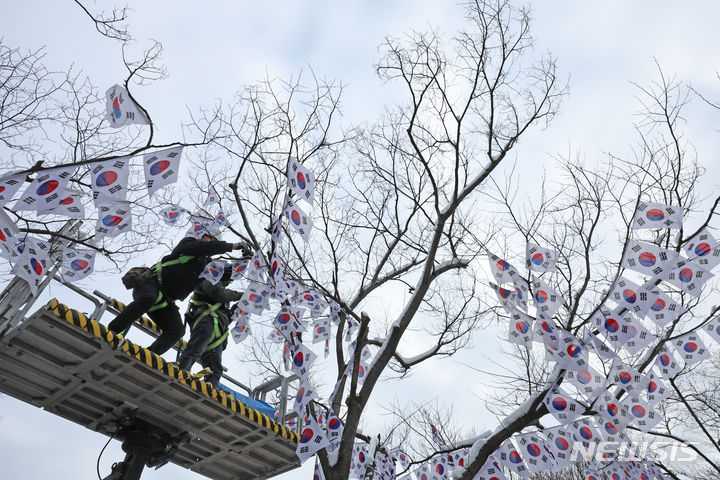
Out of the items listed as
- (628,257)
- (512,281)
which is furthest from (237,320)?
(628,257)

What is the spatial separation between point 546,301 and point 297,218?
3.52 meters

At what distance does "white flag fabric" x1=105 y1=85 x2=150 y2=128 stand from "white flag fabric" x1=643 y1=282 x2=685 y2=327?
663cm

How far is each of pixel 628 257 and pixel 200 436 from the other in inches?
229

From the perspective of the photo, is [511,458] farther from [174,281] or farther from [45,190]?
[45,190]

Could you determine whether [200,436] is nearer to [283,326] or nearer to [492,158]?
[283,326]

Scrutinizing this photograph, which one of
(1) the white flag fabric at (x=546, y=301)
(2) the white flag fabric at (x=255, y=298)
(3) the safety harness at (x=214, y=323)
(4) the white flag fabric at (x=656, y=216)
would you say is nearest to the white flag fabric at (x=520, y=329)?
(1) the white flag fabric at (x=546, y=301)

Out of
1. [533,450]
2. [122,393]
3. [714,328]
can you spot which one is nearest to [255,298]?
[122,393]

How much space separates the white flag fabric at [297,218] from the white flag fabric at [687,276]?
4.61 metres

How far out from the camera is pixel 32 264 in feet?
20.3

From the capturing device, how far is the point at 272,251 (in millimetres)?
7309

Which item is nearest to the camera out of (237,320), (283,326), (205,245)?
(205,245)

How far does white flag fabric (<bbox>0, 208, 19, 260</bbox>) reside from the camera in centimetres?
574

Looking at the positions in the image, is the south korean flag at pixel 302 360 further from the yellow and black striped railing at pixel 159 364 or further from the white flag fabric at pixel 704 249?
the white flag fabric at pixel 704 249

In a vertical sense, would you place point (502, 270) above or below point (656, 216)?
below
